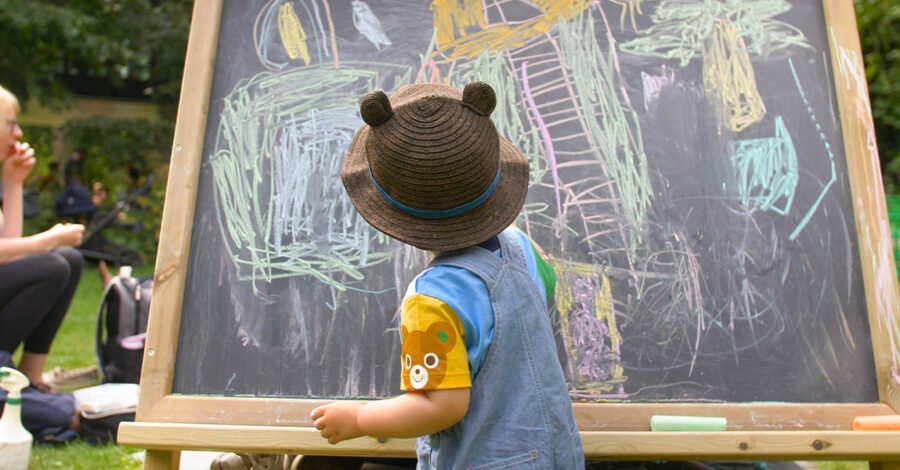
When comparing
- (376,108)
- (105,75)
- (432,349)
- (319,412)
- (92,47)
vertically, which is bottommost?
(319,412)

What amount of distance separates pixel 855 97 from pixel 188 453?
276cm

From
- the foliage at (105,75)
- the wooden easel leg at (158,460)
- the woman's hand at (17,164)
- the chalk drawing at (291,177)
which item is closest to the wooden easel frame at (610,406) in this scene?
the wooden easel leg at (158,460)

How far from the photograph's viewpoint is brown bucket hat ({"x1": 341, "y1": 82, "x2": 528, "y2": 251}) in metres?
1.73

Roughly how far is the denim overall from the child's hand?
21cm

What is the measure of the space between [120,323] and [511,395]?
10.5 ft

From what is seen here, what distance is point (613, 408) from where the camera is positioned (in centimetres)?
234

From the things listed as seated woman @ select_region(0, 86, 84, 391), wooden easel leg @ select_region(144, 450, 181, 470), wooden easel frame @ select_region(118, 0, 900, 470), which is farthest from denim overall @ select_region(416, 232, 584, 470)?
seated woman @ select_region(0, 86, 84, 391)

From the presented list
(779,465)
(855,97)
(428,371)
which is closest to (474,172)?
(428,371)

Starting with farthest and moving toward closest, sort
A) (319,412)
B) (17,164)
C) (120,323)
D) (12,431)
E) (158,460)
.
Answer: (120,323) → (17,164) → (12,431) → (158,460) → (319,412)

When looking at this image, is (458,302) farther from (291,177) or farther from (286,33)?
(286,33)

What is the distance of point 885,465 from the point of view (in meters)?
2.34

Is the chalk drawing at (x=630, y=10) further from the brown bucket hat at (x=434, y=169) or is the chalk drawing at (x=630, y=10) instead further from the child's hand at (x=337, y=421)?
the child's hand at (x=337, y=421)

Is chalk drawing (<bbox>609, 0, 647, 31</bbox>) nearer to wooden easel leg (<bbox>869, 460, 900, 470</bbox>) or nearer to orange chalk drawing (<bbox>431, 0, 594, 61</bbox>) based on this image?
orange chalk drawing (<bbox>431, 0, 594, 61</bbox>)

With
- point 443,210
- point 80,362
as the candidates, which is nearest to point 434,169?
point 443,210
